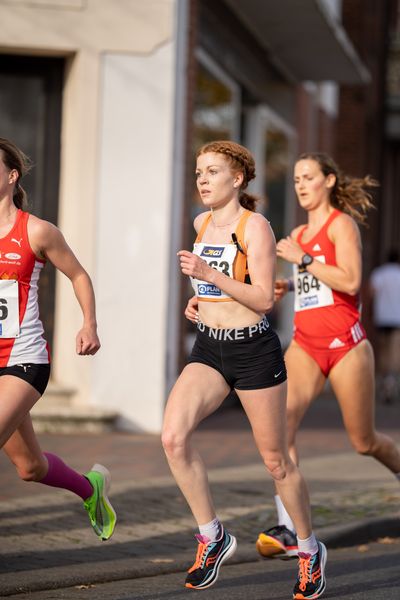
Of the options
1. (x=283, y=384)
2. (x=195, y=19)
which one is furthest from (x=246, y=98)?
(x=283, y=384)

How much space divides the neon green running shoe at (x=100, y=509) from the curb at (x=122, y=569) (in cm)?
19

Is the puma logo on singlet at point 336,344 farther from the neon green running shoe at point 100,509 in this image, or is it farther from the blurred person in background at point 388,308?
the blurred person in background at point 388,308

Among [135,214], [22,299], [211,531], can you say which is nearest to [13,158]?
[22,299]

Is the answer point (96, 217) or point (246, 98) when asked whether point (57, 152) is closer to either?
point (96, 217)

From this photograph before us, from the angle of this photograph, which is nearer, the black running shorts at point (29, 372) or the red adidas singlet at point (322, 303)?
the black running shorts at point (29, 372)

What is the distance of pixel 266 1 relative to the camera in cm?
1530

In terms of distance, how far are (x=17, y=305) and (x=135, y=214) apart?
6.60 metres

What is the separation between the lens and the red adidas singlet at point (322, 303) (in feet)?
24.2

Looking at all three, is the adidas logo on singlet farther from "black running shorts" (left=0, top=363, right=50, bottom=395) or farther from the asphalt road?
"black running shorts" (left=0, top=363, right=50, bottom=395)

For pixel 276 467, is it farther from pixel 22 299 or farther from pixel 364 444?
pixel 364 444

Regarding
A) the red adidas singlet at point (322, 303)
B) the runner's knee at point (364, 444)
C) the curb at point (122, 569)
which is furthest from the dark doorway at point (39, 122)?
the runner's knee at point (364, 444)

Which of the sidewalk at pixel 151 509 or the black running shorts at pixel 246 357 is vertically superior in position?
the black running shorts at pixel 246 357

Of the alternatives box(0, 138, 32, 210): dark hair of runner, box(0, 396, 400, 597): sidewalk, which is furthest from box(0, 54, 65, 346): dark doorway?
box(0, 138, 32, 210): dark hair of runner

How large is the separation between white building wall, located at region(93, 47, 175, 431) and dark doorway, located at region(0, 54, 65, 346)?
66 centimetres
